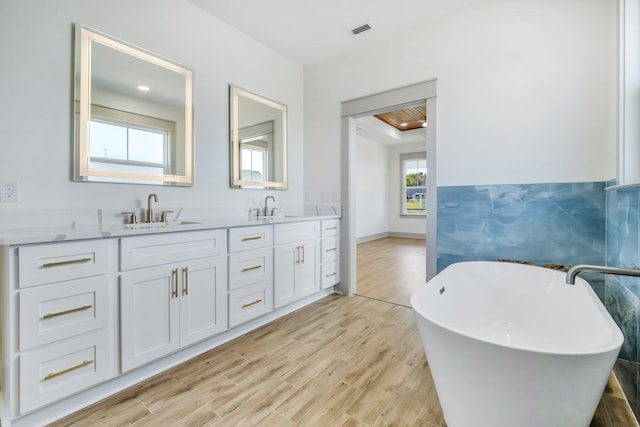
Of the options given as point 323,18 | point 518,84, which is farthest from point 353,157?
point 518,84

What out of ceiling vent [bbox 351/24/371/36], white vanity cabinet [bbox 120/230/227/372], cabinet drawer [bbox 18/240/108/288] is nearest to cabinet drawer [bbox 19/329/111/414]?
white vanity cabinet [bbox 120/230/227/372]

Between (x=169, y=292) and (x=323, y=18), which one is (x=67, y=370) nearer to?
(x=169, y=292)

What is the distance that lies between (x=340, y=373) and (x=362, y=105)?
8.72ft

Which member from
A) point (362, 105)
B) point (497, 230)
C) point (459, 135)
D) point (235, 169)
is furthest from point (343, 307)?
point (362, 105)

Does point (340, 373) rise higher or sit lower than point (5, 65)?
lower

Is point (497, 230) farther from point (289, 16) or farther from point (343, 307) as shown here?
point (289, 16)

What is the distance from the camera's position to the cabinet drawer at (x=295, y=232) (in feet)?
8.46

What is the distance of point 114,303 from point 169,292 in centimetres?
29

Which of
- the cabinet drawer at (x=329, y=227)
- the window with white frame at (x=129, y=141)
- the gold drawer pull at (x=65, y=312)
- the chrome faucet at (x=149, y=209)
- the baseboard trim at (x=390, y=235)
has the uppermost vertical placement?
the window with white frame at (x=129, y=141)

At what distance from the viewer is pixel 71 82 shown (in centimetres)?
179

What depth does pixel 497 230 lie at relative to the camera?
2371 mm

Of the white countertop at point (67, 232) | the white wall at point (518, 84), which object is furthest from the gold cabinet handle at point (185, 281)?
the white wall at point (518, 84)

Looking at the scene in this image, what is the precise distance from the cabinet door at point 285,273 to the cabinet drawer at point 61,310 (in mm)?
1281

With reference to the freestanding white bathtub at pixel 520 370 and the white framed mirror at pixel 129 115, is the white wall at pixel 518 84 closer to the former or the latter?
the freestanding white bathtub at pixel 520 370
